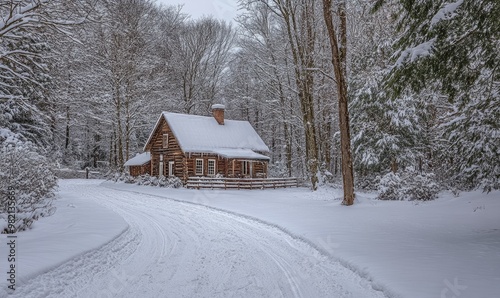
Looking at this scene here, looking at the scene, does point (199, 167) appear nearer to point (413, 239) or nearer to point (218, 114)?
point (218, 114)

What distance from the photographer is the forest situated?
7465 millimetres

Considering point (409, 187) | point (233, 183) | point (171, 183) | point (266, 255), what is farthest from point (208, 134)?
point (266, 255)

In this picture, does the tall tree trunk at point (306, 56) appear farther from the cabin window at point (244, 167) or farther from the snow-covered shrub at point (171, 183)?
the snow-covered shrub at point (171, 183)

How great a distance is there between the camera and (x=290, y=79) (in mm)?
31234

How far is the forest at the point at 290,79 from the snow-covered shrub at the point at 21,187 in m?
0.09

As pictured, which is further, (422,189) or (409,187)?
(409,187)

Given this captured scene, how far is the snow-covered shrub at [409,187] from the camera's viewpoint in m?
17.0

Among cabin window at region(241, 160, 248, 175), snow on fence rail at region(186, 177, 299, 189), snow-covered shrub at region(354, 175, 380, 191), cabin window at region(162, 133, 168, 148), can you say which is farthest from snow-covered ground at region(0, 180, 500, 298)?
cabin window at region(241, 160, 248, 175)

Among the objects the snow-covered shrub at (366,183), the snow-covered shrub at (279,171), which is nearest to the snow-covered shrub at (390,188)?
the snow-covered shrub at (366,183)

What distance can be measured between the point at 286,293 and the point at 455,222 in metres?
8.20

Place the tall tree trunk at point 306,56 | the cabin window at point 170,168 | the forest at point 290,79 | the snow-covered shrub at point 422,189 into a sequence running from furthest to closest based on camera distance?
the cabin window at point 170,168 < the tall tree trunk at point 306,56 < the snow-covered shrub at point 422,189 < the forest at point 290,79

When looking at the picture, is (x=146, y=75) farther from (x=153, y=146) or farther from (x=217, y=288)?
(x=217, y=288)

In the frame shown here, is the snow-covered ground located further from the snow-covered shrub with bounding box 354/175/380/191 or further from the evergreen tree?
the snow-covered shrub with bounding box 354/175/380/191

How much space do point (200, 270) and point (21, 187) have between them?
8242 mm
